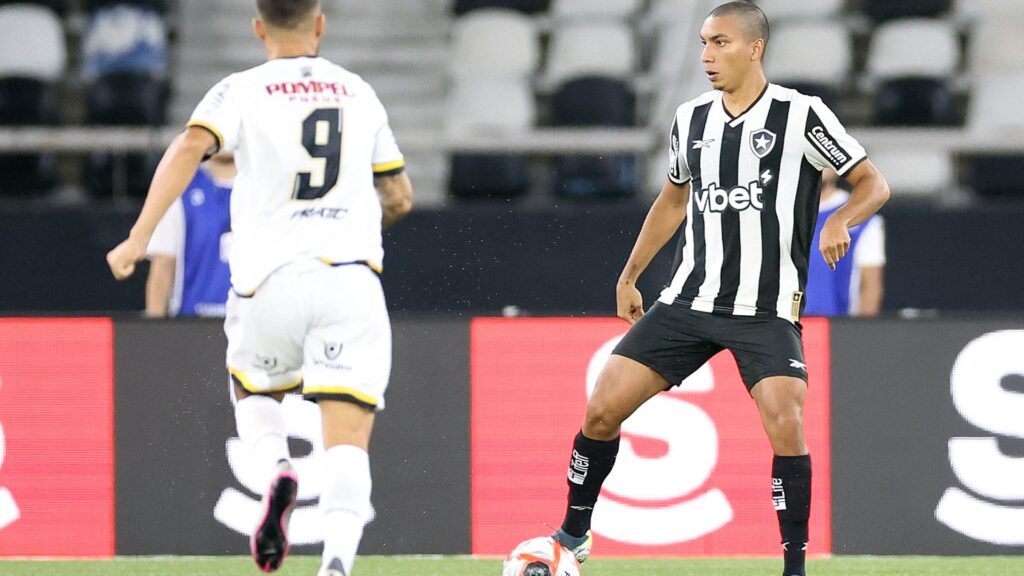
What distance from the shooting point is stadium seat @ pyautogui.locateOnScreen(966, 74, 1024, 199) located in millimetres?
9945

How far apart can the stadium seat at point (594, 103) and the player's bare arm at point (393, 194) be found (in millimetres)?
5664

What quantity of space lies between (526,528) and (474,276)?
Result: 91.4 inches

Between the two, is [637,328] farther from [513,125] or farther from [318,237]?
[513,125]

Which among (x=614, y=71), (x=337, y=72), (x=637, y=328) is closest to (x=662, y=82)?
(x=614, y=71)

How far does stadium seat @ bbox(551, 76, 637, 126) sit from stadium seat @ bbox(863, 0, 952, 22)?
2039 millimetres

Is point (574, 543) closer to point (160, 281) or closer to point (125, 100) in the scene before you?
point (160, 281)

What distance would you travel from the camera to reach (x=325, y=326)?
4.54 metres

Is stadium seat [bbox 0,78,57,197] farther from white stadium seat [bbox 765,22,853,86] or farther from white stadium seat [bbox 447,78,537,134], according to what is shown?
white stadium seat [bbox 765,22,853,86]

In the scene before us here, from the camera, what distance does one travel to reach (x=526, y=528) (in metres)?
6.53

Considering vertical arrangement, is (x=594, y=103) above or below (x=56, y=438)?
above

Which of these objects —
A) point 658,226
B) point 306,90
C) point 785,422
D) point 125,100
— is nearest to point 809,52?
point 125,100

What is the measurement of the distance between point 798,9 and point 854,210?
630 centimetres

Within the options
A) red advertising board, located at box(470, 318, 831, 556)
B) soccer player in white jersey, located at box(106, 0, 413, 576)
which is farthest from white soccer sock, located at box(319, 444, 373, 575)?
red advertising board, located at box(470, 318, 831, 556)

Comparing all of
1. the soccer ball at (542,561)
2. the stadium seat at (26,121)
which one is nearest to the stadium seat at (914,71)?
the stadium seat at (26,121)
